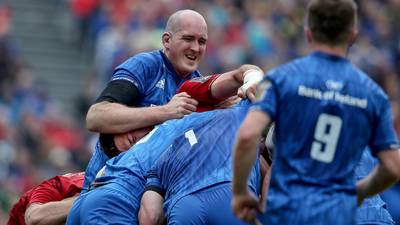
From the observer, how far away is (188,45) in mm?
9453

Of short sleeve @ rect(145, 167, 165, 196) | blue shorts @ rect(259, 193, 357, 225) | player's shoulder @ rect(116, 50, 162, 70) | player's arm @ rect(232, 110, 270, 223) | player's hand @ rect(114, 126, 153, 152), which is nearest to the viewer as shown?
player's arm @ rect(232, 110, 270, 223)

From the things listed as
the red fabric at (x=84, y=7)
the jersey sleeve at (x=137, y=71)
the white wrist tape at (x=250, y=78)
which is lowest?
the red fabric at (x=84, y=7)

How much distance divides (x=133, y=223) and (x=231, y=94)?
1154 mm

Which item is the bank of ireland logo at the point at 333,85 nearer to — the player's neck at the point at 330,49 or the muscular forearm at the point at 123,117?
the player's neck at the point at 330,49

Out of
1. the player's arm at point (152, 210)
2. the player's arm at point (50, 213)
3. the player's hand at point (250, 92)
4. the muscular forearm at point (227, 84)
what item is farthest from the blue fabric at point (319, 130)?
the player's arm at point (50, 213)

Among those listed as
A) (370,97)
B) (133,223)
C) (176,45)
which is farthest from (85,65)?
(370,97)

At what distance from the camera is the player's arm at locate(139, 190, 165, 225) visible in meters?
7.73

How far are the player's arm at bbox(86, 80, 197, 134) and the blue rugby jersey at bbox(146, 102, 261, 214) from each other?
699mm

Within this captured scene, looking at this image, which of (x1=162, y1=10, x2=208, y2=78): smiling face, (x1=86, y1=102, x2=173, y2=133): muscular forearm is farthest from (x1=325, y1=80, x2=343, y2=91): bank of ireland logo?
(x1=162, y1=10, x2=208, y2=78): smiling face

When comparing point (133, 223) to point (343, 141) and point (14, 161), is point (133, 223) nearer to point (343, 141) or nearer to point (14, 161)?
point (343, 141)

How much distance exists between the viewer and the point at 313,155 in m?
6.48

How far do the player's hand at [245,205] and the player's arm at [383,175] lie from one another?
2.03 feet

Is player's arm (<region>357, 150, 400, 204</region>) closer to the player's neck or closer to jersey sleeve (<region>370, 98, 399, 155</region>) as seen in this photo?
jersey sleeve (<region>370, 98, 399, 155</region>)

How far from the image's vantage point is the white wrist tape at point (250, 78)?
7.64 metres
